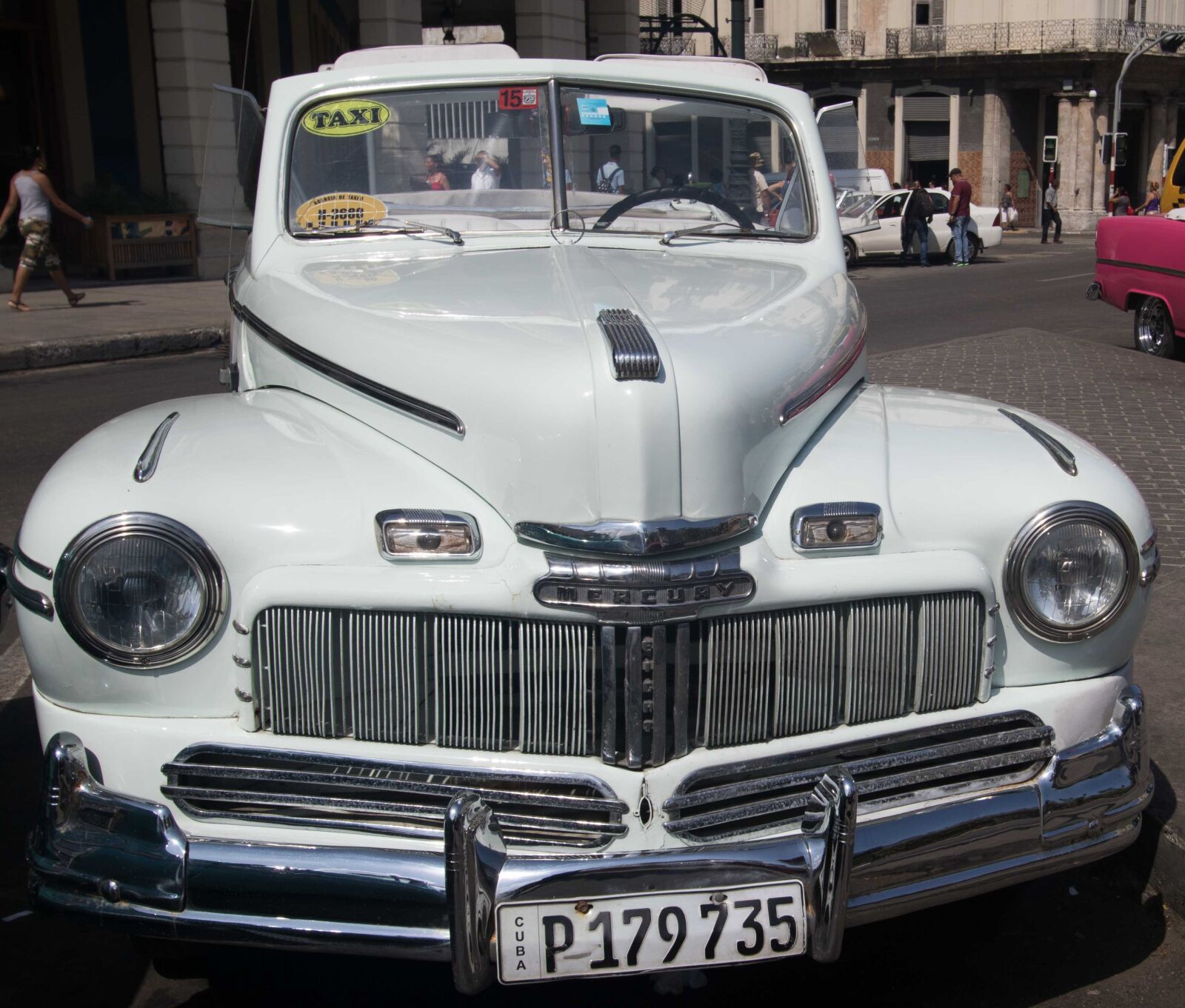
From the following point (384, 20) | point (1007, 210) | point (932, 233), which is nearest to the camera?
point (384, 20)

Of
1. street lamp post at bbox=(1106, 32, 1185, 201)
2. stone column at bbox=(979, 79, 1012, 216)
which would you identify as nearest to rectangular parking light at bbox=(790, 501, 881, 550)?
street lamp post at bbox=(1106, 32, 1185, 201)

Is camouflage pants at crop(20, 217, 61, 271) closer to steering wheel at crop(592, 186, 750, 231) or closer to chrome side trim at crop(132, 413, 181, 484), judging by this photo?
steering wheel at crop(592, 186, 750, 231)

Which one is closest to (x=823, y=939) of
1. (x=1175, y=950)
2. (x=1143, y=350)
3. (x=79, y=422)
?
(x=1175, y=950)

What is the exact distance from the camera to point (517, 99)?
390 centimetres

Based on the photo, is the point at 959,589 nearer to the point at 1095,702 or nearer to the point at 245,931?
the point at 1095,702

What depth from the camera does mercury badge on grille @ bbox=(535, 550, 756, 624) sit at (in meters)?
2.33

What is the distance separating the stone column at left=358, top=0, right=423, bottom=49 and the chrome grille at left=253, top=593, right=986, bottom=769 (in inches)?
809

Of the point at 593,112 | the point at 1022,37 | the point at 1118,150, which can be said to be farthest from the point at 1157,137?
the point at 593,112

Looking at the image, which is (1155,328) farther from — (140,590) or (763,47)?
(763,47)

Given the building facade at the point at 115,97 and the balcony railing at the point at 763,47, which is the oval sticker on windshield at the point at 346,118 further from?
the balcony railing at the point at 763,47

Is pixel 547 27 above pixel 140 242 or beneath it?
above

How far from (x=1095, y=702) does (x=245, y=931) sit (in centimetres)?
167

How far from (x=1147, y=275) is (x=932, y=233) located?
46.6 ft

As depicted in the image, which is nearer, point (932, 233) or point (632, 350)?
point (632, 350)
